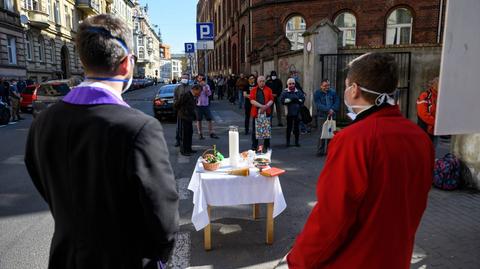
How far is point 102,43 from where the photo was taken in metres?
1.62

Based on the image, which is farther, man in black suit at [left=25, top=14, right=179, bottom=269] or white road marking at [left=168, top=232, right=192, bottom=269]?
white road marking at [left=168, top=232, right=192, bottom=269]

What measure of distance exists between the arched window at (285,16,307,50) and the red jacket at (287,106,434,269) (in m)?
22.3

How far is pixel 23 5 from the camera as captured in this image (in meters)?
32.8

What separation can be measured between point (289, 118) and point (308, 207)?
451 cm

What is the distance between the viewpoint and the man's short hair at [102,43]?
1623 mm

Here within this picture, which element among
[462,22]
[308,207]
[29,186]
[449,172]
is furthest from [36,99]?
[462,22]

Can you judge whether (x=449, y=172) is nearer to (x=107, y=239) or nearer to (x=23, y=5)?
(x=107, y=239)

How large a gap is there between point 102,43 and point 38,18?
37.5 m

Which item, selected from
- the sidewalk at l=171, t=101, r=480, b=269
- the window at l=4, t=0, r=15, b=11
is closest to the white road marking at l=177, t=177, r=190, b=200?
the sidewalk at l=171, t=101, r=480, b=269

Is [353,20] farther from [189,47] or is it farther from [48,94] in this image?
[48,94]

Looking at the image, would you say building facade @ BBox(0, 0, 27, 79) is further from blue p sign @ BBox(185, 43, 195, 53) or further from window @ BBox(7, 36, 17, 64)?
blue p sign @ BBox(185, 43, 195, 53)

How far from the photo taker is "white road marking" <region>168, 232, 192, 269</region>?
3.82 meters

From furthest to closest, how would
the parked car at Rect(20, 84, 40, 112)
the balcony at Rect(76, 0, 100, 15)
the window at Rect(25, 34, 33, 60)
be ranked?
the balcony at Rect(76, 0, 100, 15)
the window at Rect(25, 34, 33, 60)
the parked car at Rect(20, 84, 40, 112)

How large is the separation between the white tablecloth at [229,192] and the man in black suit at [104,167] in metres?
2.28
